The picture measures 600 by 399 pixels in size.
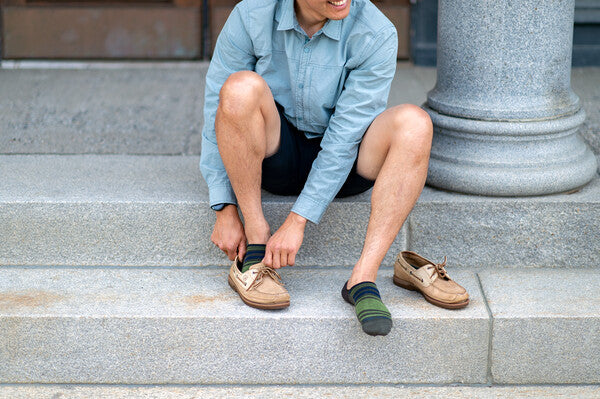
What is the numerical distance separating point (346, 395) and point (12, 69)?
12.1 ft

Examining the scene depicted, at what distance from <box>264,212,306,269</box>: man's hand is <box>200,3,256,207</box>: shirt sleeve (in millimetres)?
278

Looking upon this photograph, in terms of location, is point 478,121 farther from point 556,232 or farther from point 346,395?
point 346,395

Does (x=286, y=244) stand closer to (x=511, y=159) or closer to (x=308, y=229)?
(x=308, y=229)

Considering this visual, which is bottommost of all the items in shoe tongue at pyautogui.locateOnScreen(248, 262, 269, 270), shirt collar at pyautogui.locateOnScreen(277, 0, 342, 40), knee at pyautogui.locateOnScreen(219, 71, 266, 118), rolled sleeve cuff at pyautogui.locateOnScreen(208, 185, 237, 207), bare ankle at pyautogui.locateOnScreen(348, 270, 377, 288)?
bare ankle at pyautogui.locateOnScreen(348, 270, 377, 288)

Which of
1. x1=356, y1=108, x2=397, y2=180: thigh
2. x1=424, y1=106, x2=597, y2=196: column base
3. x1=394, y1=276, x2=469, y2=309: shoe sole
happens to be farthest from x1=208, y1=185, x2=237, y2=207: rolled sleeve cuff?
x1=424, y1=106, x2=597, y2=196: column base

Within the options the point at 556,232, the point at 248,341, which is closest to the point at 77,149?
the point at 248,341

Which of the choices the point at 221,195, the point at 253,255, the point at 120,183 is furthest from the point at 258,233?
the point at 120,183

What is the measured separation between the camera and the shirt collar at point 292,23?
108 inches

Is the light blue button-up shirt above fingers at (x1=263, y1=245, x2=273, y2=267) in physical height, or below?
above

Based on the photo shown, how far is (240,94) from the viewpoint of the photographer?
2.65 m

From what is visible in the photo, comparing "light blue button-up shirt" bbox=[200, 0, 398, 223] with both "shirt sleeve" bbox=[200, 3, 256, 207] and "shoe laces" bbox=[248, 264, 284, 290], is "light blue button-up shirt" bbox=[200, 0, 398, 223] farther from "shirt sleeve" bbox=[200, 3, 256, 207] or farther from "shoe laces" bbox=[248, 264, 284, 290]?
"shoe laces" bbox=[248, 264, 284, 290]

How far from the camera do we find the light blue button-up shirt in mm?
2768

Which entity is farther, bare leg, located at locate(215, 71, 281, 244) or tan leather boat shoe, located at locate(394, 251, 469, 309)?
tan leather boat shoe, located at locate(394, 251, 469, 309)

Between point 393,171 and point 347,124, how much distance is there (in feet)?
0.80
